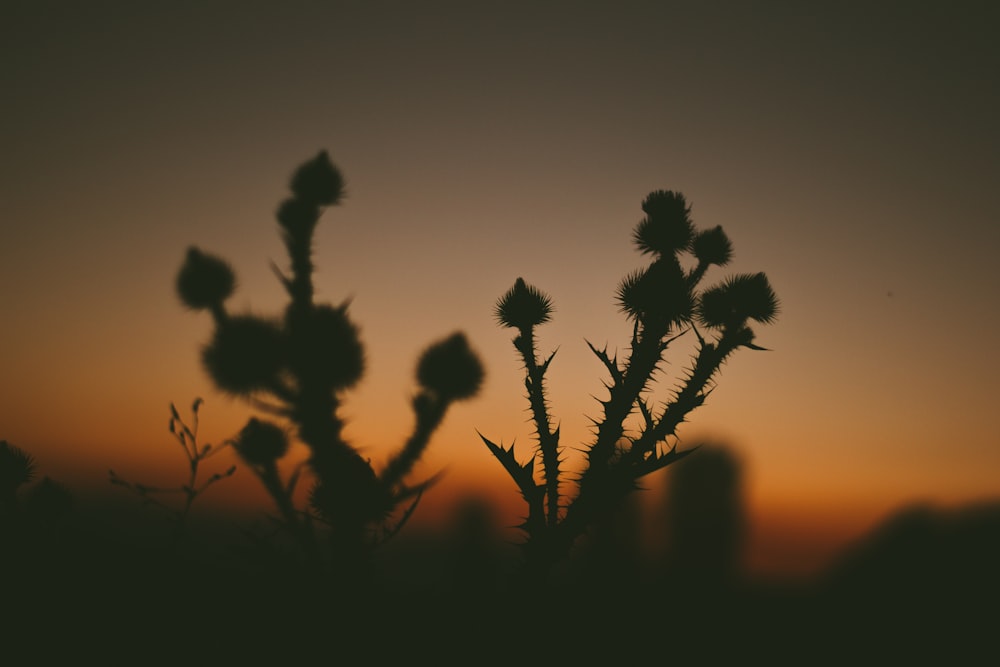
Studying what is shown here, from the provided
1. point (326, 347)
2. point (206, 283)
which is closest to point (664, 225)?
point (326, 347)

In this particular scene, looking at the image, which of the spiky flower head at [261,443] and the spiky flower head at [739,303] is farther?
the spiky flower head at [261,443]

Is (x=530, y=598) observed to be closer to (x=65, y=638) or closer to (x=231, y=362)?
(x=231, y=362)

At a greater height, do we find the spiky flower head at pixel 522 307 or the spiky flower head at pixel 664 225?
the spiky flower head at pixel 664 225

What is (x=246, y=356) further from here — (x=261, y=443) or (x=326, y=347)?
(x=261, y=443)

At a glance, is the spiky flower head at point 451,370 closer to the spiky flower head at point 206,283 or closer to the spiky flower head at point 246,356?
the spiky flower head at point 246,356

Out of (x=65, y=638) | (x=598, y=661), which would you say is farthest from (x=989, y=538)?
(x=65, y=638)

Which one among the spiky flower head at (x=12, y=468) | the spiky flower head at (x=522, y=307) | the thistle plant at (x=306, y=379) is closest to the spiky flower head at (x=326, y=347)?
the thistle plant at (x=306, y=379)
